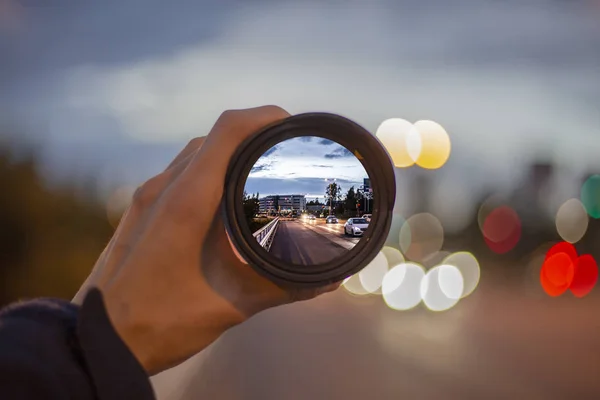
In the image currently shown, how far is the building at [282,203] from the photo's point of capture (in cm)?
191

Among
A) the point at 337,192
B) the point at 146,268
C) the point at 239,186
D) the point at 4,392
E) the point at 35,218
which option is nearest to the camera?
the point at 4,392

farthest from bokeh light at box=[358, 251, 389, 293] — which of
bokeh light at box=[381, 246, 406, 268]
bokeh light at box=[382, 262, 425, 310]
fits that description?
bokeh light at box=[381, 246, 406, 268]

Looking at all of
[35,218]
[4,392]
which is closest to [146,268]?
[4,392]

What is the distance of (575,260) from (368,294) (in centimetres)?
1387

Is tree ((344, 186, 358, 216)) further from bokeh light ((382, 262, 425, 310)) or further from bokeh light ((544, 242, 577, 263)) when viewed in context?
bokeh light ((544, 242, 577, 263))

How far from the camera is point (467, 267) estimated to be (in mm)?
20797

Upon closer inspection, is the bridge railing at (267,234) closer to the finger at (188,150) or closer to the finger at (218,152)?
the finger at (218,152)

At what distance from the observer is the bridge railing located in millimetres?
1716

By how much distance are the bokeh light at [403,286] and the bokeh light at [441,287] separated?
198 millimetres

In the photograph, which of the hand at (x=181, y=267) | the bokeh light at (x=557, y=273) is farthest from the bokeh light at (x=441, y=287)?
the hand at (x=181, y=267)

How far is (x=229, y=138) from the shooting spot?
1.63 metres

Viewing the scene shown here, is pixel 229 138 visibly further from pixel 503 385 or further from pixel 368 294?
pixel 368 294

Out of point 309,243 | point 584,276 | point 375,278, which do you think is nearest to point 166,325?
point 309,243

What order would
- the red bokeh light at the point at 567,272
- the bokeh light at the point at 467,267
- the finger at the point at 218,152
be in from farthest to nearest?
the red bokeh light at the point at 567,272, the bokeh light at the point at 467,267, the finger at the point at 218,152
